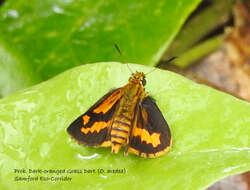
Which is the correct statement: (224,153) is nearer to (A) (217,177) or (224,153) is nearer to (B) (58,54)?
(A) (217,177)

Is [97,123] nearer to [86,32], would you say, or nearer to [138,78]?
[138,78]

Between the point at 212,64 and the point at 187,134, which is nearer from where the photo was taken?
the point at 187,134

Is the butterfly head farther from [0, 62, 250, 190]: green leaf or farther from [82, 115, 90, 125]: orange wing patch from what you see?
[82, 115, 90, 125]: orange wing patch

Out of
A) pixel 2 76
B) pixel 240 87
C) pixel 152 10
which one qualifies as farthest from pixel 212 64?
pixel 2 76

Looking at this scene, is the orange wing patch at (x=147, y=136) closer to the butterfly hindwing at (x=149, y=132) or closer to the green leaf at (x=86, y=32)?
the butterfly hindwing at (x=149, y=132)

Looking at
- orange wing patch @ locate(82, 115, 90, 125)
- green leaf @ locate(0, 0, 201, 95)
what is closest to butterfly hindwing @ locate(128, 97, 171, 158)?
orange wing patch @ locate(82, 115, 90, 125)

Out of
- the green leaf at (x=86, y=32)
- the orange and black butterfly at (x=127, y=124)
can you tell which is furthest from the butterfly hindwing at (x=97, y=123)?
the green leaf at (x=86, y=32)
